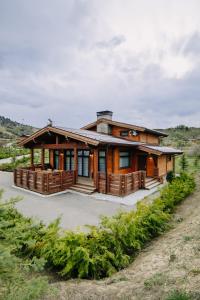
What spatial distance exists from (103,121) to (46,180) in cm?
815

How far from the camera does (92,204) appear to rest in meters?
9.99

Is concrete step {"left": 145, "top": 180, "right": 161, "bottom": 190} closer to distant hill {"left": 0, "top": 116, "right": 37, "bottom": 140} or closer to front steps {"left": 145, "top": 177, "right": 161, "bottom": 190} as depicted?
front steps {"left": 145, "top": 177, "right": 161, "bottom": 190}

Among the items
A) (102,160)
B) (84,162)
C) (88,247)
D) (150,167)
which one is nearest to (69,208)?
(88,247)

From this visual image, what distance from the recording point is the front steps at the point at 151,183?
13670 millimetres

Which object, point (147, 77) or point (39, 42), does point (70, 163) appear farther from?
point (147, 77)

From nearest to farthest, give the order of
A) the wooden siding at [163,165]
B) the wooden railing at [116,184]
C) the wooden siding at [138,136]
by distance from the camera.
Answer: the wooden railing at [116,184] → the wooden siding at [163,165] → the wooden siding at [138,136]

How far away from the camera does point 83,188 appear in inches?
482

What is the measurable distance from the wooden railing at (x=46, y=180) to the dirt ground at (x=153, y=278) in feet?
23.9

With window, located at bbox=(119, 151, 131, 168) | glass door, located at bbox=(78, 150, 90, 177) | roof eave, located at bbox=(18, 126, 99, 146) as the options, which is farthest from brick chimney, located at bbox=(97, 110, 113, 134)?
roof eave, located at bbox=(18, 126, 99, 146)

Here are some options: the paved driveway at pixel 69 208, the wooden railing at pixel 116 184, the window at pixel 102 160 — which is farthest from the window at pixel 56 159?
the wooden railing at pixel 116 184

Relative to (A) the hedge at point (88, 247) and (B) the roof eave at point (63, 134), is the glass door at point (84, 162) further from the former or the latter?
(A) the hedge at point (88, 247)

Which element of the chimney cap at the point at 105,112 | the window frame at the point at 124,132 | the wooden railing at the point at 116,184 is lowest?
the wooden railing at the point at 116,184

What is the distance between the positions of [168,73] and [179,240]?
18.8 m

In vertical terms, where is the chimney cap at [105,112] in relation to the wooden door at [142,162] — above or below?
above
